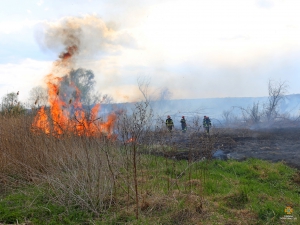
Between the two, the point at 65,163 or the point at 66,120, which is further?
the point at 66,120

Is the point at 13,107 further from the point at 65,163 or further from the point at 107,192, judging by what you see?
the point at 107,192

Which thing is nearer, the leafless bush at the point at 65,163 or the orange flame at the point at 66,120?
the leafless bush at the point at 65,163

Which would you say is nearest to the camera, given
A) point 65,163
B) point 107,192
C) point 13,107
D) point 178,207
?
point 178,207

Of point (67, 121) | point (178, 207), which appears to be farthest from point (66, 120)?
point (178, 207)

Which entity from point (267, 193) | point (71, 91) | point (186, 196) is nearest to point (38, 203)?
point (186, 196)

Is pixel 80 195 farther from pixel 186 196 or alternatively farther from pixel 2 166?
pixel 2 166

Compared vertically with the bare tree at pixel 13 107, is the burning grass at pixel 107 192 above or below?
below

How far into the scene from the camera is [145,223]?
446 centimetres

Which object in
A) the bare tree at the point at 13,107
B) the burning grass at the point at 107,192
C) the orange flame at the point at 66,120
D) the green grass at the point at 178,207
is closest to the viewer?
the green grass at the point at 178,207

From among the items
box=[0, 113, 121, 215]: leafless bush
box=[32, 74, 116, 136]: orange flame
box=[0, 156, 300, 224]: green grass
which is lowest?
box=[0, 156, 300, 224]: green grass

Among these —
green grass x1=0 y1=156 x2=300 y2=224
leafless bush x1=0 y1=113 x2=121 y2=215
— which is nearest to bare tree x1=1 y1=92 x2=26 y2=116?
leafless bush x1=0 y1=113 x2=121 y2=215

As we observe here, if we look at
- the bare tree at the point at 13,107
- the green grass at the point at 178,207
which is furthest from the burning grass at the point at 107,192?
the bare tree at the point at 13,107

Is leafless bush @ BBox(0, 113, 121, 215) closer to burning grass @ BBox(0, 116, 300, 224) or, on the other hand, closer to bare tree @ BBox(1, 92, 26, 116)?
burning grass @ BBox(0, 116, 300, 224)

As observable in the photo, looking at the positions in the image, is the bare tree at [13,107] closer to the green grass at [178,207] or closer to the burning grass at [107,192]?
the burning grass at [107,192]
